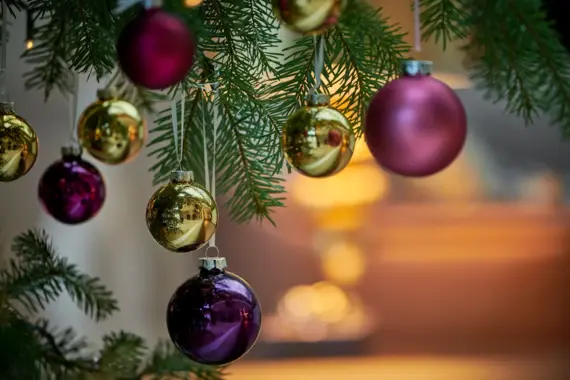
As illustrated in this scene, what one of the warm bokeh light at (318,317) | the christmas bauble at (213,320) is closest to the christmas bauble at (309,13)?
the christmas bauble at (213,320)

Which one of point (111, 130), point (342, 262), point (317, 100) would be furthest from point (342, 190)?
point (317, 100)

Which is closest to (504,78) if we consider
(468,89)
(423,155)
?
(423,155)

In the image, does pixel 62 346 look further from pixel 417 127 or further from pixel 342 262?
pixel 342 262

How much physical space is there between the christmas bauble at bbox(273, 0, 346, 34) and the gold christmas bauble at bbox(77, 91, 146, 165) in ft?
0.75

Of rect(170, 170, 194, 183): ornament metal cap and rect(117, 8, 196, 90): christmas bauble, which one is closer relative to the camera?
rect(117, 8, 196, 90): christmas bauble

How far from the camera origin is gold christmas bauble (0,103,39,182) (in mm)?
446

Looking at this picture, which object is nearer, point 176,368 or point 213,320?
point 213,320

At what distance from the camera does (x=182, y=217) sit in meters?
0.40

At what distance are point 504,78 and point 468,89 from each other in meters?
1.32

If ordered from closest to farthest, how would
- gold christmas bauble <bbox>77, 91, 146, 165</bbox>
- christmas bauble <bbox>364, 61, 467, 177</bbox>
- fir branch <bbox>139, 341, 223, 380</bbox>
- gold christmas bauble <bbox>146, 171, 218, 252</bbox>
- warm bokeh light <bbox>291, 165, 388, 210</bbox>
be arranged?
christmas bauble <bbox>364, 61, 467, 177</bbox>
gold christmas bauble <bbox>146, 171, 218, 252</bbox>
gold christmas bauble <bbox>77, 91, 146, 165</bbox>
fir branch <bbox>139, 341, 223, 380</bbox>
warm bokeh light <bbox>291, 165, 388, 210</bbox>

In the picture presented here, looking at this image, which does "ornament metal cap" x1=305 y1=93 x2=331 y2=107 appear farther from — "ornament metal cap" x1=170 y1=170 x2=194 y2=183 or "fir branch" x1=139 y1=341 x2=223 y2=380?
"fir branch" x1=139 y1=341 x2=223 y2=380

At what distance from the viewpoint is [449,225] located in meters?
1.71

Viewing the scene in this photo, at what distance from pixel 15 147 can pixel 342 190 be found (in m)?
1.28

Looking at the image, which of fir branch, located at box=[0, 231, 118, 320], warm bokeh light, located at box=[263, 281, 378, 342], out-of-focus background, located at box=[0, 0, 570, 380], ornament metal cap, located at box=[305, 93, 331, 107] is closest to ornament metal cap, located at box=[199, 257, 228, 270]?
ornament metal cap, located at box=[305, 93, 331, 107]
